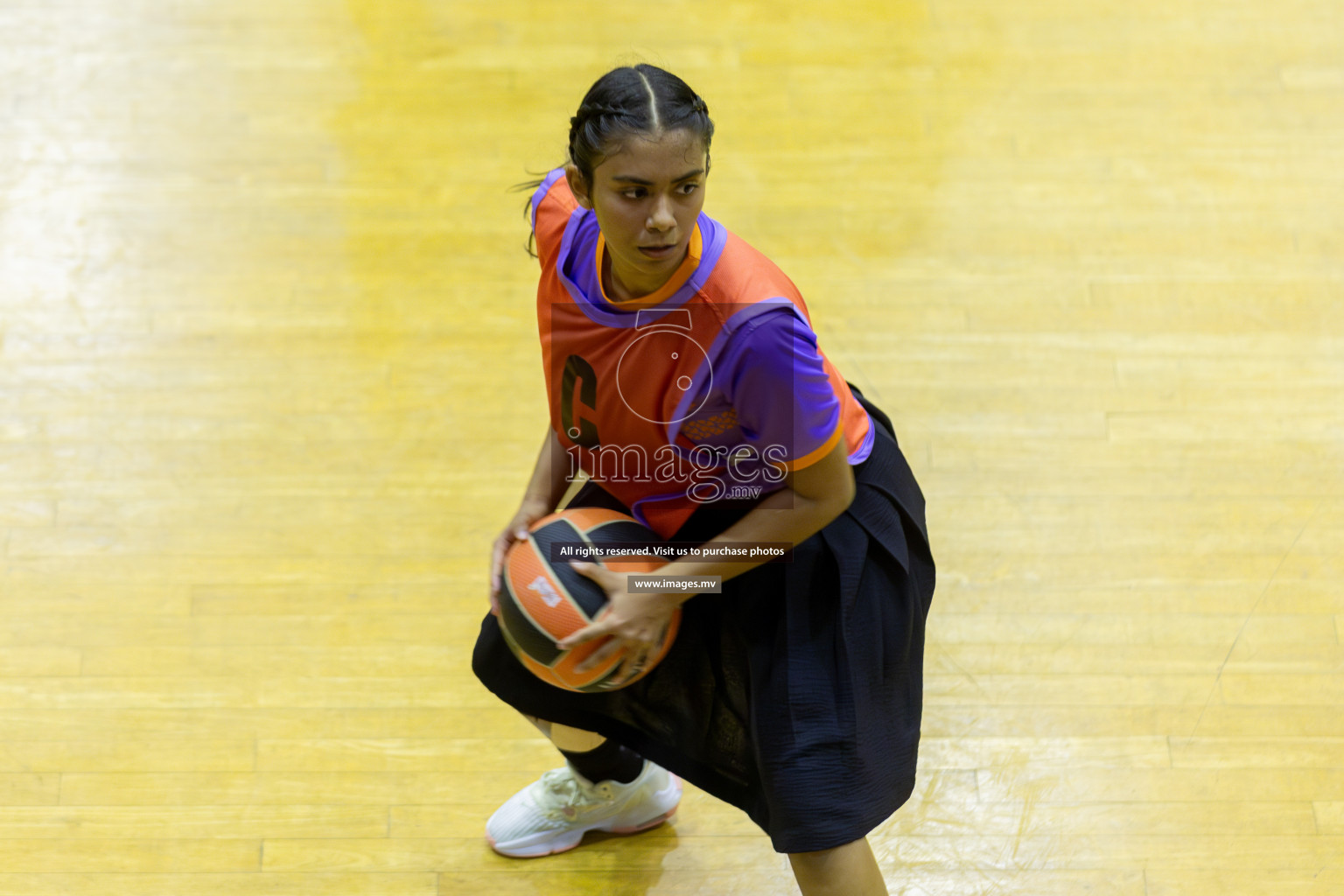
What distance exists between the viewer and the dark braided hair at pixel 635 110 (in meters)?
1.35

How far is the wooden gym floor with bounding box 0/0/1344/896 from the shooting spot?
2.09m

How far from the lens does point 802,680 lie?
1586mm

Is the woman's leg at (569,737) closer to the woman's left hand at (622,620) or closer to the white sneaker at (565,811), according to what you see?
the white sneaker at (565,811)

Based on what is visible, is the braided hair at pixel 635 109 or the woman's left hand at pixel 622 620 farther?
the woman's left hand at pixel 622 620

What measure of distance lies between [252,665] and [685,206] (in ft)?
4.57

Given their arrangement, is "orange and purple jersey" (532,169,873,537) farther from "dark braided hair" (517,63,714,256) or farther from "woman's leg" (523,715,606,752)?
"woman's leg" (523,715,606,752)

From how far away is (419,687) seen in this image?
7.40ft

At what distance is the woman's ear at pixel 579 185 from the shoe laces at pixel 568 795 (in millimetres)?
1026

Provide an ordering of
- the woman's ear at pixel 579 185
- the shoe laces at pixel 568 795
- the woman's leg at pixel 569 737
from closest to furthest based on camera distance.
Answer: the woman's ear at pixel 579 185 → the woman's leg at pixel 569 737 → the shoe laces at pixel 568 795

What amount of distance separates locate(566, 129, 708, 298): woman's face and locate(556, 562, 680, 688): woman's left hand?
391 millimetres

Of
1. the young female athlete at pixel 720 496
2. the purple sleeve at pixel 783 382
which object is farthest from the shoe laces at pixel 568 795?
the purple sleeve at pixel 783 382

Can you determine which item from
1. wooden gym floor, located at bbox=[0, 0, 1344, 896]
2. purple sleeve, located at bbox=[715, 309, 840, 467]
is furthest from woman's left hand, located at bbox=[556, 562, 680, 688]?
wooden gym floor, located at bbox=[0, 0, 1344, 896]

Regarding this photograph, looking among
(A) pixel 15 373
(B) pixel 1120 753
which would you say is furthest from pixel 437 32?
(B) pixel 1120 753

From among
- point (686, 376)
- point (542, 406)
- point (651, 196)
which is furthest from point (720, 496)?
point (542, 406)
